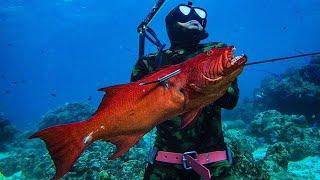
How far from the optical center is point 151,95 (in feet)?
6.44

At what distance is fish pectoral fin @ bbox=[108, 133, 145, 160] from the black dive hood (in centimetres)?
230

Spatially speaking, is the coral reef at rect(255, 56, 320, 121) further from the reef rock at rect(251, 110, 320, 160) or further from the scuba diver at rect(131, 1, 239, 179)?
the scuba diver at rect(131, 1, 239, 179)

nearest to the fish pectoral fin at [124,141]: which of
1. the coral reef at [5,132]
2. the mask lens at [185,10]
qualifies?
the mask lens at [185,10]

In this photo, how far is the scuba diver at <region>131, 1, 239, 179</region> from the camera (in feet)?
12.9

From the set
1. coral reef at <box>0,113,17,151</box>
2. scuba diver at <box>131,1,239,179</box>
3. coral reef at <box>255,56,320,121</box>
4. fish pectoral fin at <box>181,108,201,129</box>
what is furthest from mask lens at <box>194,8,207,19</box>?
coral reef at <box>0,113,17,151</box>

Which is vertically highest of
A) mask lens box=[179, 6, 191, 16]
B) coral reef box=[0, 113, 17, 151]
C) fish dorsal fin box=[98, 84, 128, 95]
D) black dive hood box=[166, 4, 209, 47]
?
coral reef box=[0, 113, 17, 151]

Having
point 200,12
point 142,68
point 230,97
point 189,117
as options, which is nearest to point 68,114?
point 142,68

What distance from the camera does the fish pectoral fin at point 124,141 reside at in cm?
208

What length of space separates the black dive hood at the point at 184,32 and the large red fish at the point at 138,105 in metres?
2.21

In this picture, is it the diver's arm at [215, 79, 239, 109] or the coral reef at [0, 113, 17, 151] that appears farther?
the coral reef at [0, 113, 17, 151]

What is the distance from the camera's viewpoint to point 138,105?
1973mm

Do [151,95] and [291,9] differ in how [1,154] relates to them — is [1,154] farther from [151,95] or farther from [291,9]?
[291,9]

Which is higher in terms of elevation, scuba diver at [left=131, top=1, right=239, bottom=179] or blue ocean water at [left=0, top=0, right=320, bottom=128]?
blue ocean water at [left=0, top=0, right=320, bottom=128]

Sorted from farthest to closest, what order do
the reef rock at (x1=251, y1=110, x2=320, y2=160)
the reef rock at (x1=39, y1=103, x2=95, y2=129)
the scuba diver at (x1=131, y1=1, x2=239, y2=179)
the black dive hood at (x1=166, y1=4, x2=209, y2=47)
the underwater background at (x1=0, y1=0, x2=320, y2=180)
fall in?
1. the reef rock at (x1=39, y1=103, x2=95, y2=129)
2. the reef rock at (x1=251, y1=110, x2=320, y2=160)
3. the underwater background at (x1=0, y1=0, x2=320, y2=180)
4. the black dive hood at (x1=166, y1=4, x2=209, y2=47)
5. the scuba diver at (x1=131, y1=1, x2=239, y2=179)
